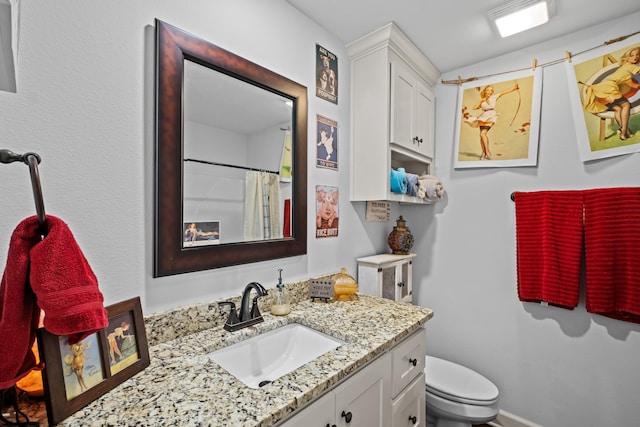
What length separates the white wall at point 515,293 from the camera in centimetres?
166

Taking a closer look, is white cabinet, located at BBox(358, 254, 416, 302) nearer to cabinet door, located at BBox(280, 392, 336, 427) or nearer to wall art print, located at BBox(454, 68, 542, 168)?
wall art print, located at BBox(454, 68, 542, 168)

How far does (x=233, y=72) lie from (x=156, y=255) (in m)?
0.81

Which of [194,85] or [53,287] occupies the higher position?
[194,85]

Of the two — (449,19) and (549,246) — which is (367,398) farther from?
(449,19)

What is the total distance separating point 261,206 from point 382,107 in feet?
3.10

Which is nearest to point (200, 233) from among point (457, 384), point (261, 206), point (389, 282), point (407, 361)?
point (261, 206)

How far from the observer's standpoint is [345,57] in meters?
1.87

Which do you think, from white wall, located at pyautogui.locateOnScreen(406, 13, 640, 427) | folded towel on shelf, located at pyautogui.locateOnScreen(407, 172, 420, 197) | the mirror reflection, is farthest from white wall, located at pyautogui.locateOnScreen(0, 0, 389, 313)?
white wall, located at pyautogui.locateOnScreen(406, 13, 640, 427)

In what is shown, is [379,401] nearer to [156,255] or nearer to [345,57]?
[156,255]

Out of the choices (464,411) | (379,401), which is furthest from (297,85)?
(464,411)

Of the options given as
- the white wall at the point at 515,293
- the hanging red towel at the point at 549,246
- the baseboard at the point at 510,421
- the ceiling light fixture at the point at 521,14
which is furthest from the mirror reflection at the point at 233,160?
the baseboard at the point at 510,421

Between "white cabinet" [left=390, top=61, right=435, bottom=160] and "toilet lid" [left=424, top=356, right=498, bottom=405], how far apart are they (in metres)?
1.44

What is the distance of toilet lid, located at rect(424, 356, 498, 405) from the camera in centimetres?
162

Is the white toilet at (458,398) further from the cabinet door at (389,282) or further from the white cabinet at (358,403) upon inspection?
the white cabinet at (358,403)
